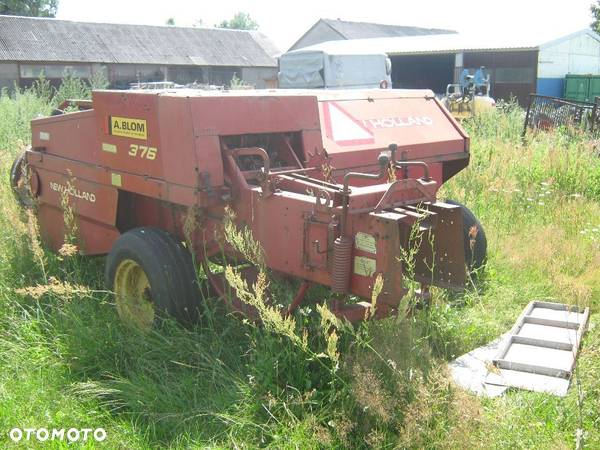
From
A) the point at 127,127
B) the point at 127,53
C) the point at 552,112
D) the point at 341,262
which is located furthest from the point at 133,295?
the point at 127,53

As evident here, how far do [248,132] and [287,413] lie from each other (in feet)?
5.55

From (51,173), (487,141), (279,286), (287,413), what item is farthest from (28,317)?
(487,141)

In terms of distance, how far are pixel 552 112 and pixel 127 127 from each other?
299 inches

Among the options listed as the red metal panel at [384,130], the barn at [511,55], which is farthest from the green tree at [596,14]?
the red metal panel at [384,130]

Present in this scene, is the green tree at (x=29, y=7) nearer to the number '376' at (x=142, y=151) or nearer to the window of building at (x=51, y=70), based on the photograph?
the window of building at (x=51, y=70)

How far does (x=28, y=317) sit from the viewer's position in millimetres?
4641

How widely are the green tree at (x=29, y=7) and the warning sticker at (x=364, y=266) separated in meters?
47.7

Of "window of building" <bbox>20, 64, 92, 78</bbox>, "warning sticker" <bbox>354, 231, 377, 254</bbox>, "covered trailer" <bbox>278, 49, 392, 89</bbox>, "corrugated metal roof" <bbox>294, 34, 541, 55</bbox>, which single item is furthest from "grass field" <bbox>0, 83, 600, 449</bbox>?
"window of building" <bbox>20, 64, 92, 78</bbox>

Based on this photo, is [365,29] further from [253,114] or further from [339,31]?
[253,114]

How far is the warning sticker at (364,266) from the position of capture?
11.2 feet

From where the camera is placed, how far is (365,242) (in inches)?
135

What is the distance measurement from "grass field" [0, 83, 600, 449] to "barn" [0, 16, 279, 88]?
88.6ft

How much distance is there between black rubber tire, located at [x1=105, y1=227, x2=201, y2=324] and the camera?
4.14 meters

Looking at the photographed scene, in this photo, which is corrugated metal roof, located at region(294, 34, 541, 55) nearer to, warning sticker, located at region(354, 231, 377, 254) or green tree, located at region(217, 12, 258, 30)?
warning sticker, located at region(354, 231, 377, 254)
